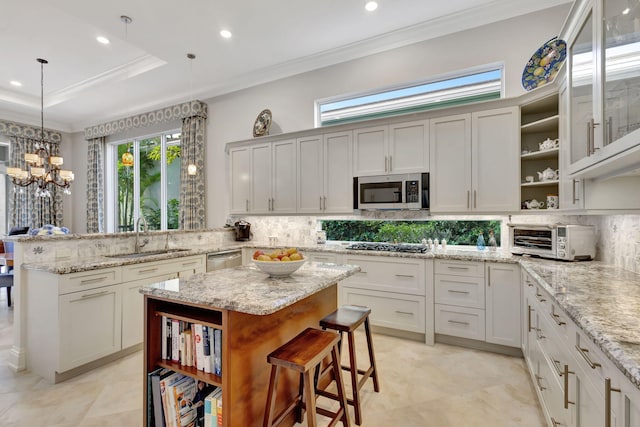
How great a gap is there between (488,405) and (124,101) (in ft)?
22.7

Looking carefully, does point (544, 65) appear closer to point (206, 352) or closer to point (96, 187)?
point (206, 352)

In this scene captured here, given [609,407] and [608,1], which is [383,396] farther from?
[608,1]

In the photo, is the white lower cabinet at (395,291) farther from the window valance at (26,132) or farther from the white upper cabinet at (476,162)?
the window valance at (26,132)

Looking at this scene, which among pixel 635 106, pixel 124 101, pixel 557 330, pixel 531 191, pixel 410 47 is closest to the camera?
pixel 635 106

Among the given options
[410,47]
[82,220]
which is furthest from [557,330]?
[82,220]

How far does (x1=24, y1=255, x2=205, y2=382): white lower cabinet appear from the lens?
2.38 meters

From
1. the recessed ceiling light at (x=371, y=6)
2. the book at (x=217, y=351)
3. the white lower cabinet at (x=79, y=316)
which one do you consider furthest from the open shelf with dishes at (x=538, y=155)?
the white lower cabinet at (x=79, y=316)

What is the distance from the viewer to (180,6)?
310cm

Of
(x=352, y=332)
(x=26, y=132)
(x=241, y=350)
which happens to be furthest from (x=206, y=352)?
(x=26, y=132)

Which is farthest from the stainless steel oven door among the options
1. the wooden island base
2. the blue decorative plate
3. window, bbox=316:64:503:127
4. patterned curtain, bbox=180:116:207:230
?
patterned curtain, bbox=180:116:207:230

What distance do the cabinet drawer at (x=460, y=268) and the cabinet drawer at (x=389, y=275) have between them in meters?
0.16

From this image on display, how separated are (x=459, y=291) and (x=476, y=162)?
1283 millimetres

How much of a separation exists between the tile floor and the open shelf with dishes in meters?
1.55

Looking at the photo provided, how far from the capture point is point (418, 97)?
3.75 meters
